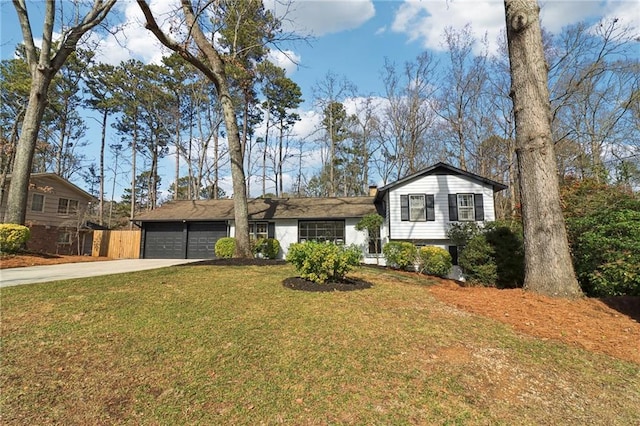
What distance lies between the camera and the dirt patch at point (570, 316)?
3953 mm

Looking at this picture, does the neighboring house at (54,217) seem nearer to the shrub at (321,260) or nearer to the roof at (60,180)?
the roof at (60,180)

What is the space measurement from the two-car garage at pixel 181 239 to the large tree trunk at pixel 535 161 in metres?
15.8

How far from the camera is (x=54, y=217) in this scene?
21.2 m

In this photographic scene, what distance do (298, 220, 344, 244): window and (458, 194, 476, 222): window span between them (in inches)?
238

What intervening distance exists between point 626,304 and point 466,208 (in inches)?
416

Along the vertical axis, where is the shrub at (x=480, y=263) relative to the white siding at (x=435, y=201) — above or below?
below

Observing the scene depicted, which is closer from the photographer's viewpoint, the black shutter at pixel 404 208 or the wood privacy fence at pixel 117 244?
the black shutter at pixel 404 208

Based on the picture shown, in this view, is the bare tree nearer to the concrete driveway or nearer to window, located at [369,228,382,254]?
the concrete driveway

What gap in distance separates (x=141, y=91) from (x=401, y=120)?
70.4 feet

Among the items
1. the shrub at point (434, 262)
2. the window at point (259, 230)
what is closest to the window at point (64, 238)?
the window at point (259, 230)

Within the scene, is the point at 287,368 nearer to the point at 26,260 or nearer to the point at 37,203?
the point at 26,260

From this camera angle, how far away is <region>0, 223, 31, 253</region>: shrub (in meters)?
11.2

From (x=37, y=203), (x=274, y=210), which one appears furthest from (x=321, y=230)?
(x=37, y=203)

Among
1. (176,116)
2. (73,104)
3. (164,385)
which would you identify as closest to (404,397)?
(164,385)
